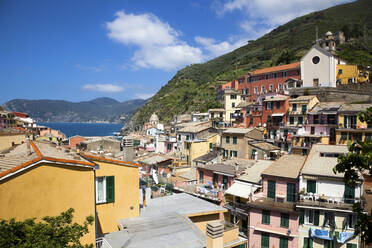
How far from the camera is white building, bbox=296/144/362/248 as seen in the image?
69.9 feet

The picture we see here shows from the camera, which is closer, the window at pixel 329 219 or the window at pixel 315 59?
the window at pixel 329 219

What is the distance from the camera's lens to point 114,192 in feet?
45.8

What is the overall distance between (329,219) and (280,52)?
106922 millimetres

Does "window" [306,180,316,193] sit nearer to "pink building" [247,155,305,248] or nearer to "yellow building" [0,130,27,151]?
"pink building" [247,155,305,248]

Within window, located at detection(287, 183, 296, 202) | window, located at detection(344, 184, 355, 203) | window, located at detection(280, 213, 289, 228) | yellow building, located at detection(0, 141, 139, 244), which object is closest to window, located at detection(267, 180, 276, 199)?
window, located at detection(287, 183, 296, 202)

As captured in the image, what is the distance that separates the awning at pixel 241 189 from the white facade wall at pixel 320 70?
36191 millimetres

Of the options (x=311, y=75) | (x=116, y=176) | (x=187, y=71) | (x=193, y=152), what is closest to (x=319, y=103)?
(x=311, y=75)

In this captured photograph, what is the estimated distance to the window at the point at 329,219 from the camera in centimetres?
2169

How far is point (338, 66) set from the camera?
51.4 metres

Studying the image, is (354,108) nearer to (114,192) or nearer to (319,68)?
(319,68)

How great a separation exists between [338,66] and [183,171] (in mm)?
39403

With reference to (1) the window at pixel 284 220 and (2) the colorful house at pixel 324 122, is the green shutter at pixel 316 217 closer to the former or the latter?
(1) the window at pixel 284 220

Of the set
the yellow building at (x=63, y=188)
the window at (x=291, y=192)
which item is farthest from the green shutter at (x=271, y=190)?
the yellow building at (x=63, y=188)

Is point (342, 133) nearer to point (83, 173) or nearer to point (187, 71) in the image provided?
point (83, 173)
